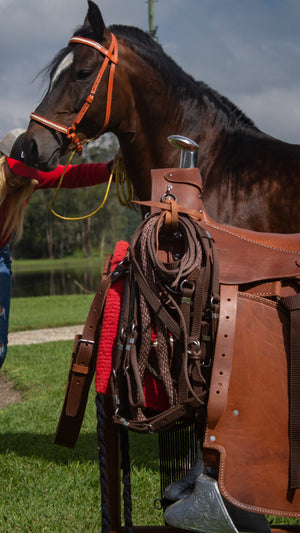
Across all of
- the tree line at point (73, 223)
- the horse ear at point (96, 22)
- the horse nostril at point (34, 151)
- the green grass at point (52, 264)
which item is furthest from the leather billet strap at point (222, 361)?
the tree line at point (73, 223)

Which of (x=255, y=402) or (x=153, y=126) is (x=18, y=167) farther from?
(x=255, y=402)

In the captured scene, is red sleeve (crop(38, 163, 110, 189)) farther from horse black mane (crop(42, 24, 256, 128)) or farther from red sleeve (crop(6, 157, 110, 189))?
horse black mane (crop(42, 24, 256, 128))

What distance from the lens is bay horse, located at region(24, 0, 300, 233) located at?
2324mm

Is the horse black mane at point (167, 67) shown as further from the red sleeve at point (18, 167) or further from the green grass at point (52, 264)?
the green grass at point (52, 264)

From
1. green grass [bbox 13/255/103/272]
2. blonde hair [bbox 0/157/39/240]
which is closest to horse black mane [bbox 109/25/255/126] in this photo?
blonde hair [bbox 0/157/39/240]

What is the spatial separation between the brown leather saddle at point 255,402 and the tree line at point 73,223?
41517 millimetres

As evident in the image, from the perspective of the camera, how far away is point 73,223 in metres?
48.8

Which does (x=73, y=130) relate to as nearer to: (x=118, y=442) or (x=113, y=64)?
(x=113, y=64)

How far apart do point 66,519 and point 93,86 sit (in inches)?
89.2

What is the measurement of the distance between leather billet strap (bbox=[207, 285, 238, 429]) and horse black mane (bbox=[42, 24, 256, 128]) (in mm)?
1642

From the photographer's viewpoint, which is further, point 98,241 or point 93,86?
point 98,241

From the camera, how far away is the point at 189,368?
1316 mm

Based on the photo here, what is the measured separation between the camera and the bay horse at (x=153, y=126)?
2324 mm

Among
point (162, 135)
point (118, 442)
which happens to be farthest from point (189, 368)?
point (162, 135)
